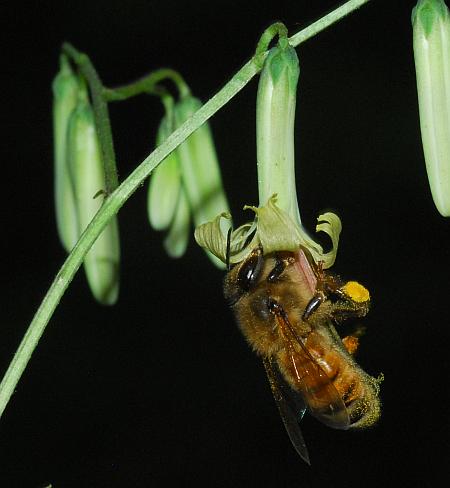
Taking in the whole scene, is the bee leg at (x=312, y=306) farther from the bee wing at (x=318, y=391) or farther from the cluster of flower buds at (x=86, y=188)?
the cluster of flower buds at (x=86, y=188)

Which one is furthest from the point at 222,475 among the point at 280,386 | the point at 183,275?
the point at 280,386

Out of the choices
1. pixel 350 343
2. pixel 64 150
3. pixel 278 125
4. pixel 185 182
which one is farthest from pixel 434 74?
pixel 64 150

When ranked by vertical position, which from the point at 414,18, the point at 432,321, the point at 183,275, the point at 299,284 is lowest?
the point at 299,284

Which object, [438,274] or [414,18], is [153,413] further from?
[414,18]

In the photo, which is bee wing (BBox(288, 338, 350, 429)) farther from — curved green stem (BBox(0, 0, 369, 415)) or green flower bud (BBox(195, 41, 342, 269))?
curved green stem (BBox(0, 0, 369, 415))

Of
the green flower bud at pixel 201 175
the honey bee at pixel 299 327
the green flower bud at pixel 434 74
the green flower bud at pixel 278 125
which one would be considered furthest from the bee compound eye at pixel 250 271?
the green flower bud at pixel 201 175

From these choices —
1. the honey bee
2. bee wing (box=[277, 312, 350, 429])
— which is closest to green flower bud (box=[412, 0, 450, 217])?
the honey bee
